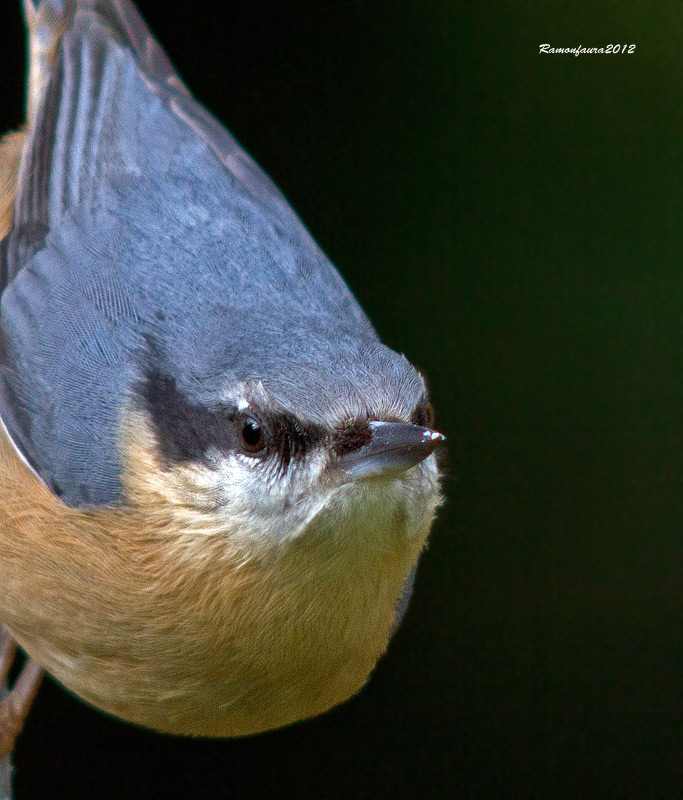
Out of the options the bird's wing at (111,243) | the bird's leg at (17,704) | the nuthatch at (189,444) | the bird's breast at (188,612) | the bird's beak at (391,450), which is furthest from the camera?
the bird's leg at (17,704)

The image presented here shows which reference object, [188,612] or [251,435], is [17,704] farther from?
[251,435]

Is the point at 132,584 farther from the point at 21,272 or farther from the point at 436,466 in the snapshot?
the point at 21,272

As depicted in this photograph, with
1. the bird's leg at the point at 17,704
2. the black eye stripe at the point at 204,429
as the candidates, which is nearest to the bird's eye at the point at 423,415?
the black eye stripe at the point at 204,429

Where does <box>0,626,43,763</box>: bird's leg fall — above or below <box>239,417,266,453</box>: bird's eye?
below

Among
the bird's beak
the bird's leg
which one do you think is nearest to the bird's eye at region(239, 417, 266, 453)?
the bird's beak

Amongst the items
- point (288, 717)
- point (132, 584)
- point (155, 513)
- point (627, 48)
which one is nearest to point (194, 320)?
point (155, 513)

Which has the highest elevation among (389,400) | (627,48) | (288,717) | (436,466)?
(627,48)

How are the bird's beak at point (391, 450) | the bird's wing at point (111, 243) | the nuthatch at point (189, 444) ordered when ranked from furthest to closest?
the bird's wing at point (111, 243) < the nuthatch at point (189, 444) < the bird's beak at point (391, 450)

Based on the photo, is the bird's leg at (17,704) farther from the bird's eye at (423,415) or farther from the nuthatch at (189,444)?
the bird's eye at (423,415)

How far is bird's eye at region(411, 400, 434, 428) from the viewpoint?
4.38 feet

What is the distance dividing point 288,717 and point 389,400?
0.67 m

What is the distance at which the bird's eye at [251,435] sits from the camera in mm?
1320

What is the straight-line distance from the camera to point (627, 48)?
252 centimetres

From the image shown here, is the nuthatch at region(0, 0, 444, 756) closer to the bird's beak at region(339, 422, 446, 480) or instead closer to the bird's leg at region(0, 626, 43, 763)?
the bird's beak at region(339, 422, 446, 480)
